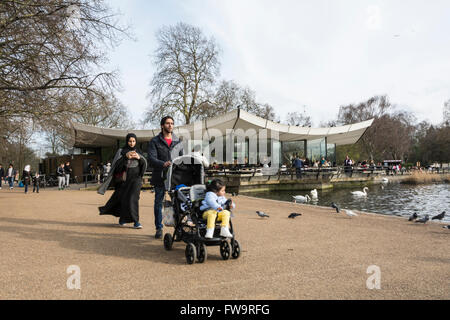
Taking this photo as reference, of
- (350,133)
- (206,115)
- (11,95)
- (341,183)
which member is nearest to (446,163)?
(350,133)

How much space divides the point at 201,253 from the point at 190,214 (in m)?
0.57

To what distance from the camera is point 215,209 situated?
462cm

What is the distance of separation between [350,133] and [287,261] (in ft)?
110

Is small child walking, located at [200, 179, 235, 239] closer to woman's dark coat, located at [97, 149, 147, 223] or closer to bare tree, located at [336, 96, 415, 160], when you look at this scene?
woman's dark coat, located at [97, 149, 147, 223]

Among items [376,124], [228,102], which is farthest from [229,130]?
[376,124]

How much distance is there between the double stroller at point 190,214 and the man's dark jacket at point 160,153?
39 centimetres

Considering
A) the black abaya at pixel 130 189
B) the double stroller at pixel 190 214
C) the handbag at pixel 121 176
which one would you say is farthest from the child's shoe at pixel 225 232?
the handbag at pixel 121 176

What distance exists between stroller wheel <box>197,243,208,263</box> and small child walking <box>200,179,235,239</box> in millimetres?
164

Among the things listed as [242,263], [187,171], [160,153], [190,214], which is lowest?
[242,263]

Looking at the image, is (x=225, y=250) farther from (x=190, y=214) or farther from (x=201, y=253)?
(x=190, y=214)

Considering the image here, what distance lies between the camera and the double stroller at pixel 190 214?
15.1 feet

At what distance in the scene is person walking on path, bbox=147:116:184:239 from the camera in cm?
604

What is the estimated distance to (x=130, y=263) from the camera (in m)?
4.61

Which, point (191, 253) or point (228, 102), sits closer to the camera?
point (191, 253)
